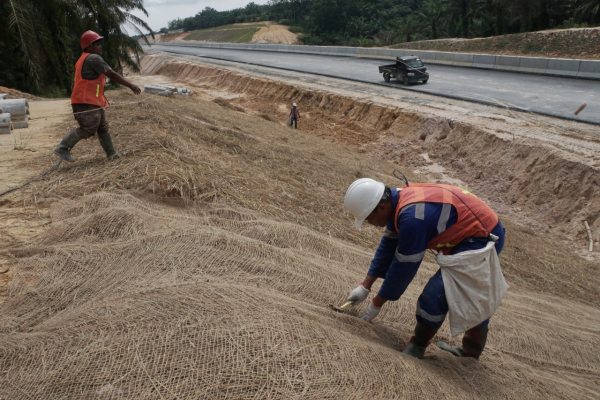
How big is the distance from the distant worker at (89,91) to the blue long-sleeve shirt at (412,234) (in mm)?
4346

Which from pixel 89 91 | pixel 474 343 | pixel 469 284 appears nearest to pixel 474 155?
pixel 89 91

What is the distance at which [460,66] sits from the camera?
28.8m

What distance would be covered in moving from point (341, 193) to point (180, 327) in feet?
18.2

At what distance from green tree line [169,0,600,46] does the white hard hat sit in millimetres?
34147

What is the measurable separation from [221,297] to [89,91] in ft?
14.5

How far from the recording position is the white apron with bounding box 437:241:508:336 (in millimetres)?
3400

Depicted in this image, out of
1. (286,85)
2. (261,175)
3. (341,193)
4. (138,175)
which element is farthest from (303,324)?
(286,85)

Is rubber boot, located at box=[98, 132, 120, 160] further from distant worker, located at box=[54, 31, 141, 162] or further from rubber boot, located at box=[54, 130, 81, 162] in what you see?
rubber boot, located at box=[54, 130, 81, 162]

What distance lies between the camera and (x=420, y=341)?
3.52m

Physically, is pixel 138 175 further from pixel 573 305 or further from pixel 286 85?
pixel 286 85

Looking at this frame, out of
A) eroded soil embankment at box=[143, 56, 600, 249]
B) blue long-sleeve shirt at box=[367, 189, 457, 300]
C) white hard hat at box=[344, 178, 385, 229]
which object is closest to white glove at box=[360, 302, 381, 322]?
blue long-sleeve shirt at box=[367, 189, 457, 300]

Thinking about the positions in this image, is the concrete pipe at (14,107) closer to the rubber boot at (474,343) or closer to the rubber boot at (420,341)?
the rubber boot at (420,341)

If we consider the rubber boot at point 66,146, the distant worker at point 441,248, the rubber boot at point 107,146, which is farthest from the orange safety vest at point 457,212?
the rubber boot at point 66,146

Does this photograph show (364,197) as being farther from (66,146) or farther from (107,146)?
(66,146)
